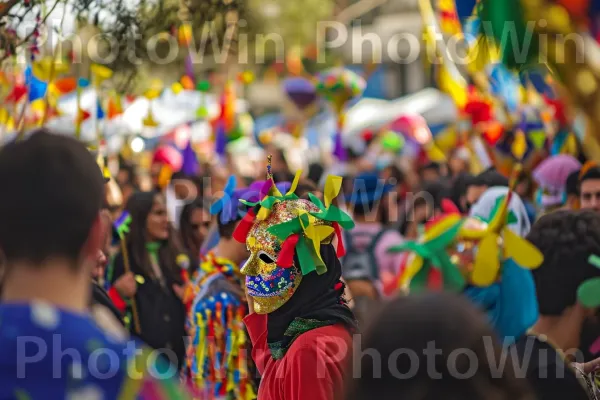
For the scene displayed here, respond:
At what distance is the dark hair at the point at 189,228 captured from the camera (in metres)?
7.70

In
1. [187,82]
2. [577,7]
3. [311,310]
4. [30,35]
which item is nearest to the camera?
[577,7]

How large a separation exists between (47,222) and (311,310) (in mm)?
1940

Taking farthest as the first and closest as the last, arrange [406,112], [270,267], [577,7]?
[406,112]
[270,267]
[577,7]

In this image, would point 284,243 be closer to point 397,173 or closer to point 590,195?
point 590,195

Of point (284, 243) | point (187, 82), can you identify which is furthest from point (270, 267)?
point (187, 82)

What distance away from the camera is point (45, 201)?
228 centimetres

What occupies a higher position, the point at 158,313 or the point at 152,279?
the point at 152,279

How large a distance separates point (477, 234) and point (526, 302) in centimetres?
31

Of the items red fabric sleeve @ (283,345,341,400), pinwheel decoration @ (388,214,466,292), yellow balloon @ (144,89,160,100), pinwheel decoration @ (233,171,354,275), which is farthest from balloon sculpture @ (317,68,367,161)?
pinwheel decoration @ (388,214,466,292)

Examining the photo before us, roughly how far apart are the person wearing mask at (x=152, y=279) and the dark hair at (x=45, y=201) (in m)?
3.95

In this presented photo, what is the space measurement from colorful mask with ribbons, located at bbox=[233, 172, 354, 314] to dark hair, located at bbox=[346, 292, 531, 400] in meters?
1.87

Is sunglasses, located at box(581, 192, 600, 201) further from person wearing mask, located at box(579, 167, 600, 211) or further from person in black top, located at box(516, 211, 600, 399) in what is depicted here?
person in black top, located at box(516, 211, 600, 399)

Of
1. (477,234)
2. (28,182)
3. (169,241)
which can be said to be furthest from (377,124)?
(28,182)

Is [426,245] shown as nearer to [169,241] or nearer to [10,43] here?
[10,43]
